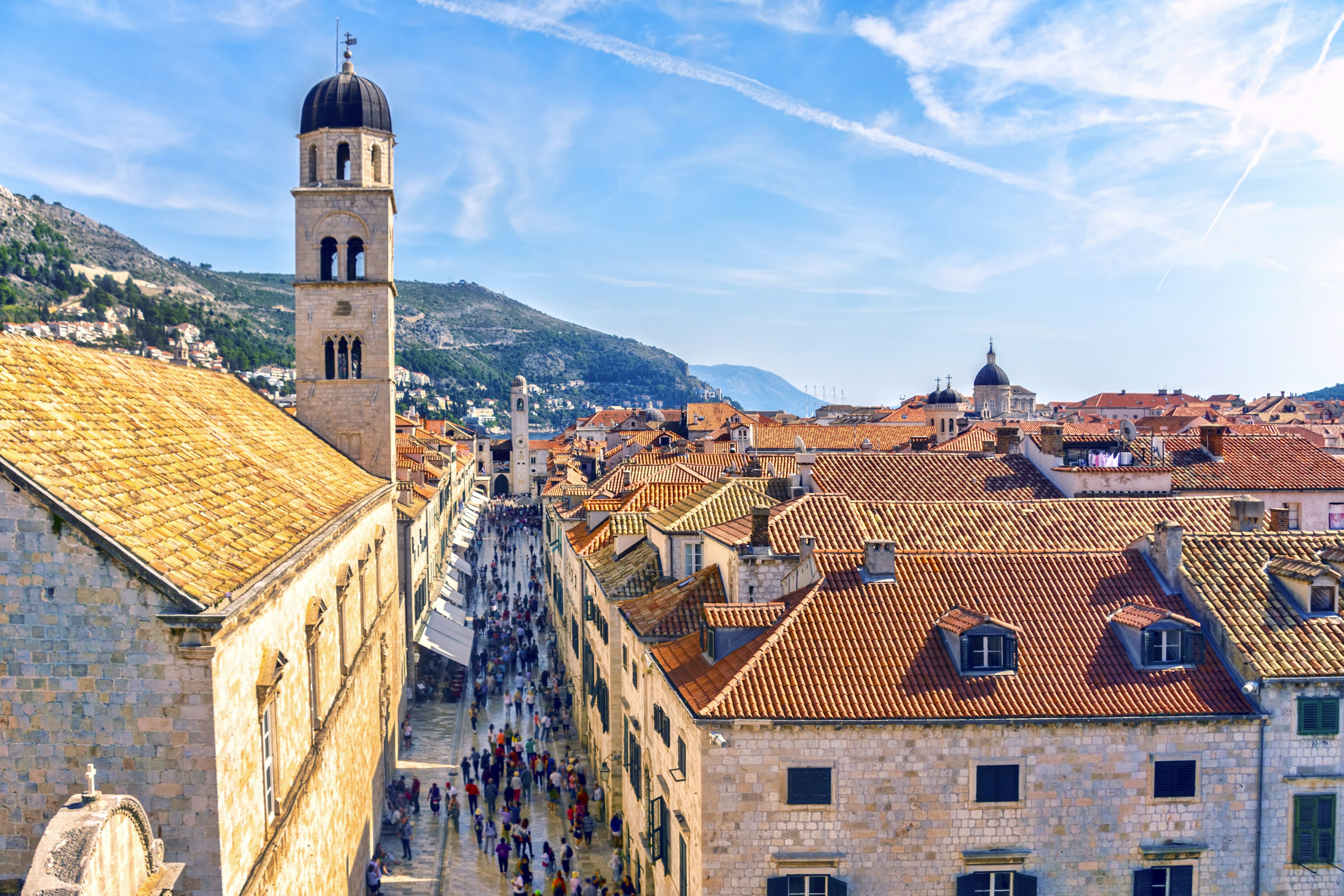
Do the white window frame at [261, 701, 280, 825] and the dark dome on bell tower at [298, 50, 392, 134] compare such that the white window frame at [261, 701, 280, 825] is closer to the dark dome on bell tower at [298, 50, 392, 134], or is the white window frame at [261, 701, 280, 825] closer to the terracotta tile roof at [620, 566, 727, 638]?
the terracotta tile roof at [620, 566, 727, 638]

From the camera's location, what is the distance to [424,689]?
43031mm

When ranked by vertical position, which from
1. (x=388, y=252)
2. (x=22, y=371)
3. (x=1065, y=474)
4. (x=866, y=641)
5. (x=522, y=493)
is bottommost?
(x=522, y=493)

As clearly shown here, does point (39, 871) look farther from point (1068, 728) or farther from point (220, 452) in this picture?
point (1068, 728)

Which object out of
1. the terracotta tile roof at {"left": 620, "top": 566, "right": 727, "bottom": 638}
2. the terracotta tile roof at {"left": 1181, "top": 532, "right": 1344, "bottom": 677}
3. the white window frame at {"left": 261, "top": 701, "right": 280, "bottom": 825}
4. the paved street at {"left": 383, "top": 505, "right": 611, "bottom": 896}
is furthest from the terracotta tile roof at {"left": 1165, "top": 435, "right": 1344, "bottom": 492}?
the white window frame at {"left": 261, "top": 701, "right": 280, "bottom": 825}

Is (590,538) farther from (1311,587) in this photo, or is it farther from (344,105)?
(1311,587)

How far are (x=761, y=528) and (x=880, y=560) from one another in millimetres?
3835

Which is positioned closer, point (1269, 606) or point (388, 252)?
point (1269, 606)

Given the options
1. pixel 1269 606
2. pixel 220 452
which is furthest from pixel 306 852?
pixel 1269 606

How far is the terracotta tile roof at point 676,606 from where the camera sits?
80.1 feet

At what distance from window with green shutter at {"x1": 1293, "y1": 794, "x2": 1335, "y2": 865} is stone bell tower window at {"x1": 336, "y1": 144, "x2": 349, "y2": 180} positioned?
32.7 metres

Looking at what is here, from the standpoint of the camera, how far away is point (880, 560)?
69.1 feet

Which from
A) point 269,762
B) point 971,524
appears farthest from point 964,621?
point 269,762

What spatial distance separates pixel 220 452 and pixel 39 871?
1217cm

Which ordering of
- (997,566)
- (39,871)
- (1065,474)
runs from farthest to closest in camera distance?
(1065,474) → (997,566) → (39,871)
